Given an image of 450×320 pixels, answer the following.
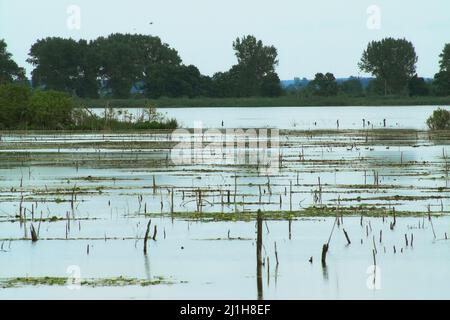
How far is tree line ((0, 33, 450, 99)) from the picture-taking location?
8919cm

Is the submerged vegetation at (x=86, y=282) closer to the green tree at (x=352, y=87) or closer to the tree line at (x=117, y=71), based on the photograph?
the tree line at (x=117, y=71)

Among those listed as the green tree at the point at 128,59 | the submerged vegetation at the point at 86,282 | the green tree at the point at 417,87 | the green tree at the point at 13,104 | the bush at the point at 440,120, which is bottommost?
the submerged vegetation at the point at 86,282

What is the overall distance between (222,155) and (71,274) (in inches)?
679

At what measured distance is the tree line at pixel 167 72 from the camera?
3511 inches

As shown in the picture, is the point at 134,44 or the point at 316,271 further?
the point at 134,44

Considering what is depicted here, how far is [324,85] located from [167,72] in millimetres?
14733

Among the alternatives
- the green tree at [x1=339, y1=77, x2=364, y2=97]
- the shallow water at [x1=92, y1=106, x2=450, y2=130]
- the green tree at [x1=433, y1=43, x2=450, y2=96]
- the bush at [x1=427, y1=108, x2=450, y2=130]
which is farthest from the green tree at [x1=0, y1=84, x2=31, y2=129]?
the green tree at [x1=339, y1=77, x2=364, y2=97]

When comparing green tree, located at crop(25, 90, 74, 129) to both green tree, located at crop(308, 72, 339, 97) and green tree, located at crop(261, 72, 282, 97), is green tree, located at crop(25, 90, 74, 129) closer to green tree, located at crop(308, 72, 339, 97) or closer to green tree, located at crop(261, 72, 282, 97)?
green tree, located at crop(308, 72, 339, 97)

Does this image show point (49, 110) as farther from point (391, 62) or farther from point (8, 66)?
point (391, 62)

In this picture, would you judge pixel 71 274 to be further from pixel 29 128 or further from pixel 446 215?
pixel 29 128

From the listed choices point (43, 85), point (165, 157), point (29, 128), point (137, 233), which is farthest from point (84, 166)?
point (43, 85)

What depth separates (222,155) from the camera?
28.9 meters

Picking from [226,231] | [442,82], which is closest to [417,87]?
[442,82]

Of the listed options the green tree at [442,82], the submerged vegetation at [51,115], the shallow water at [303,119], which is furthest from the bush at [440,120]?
the green tree at [442,82]
